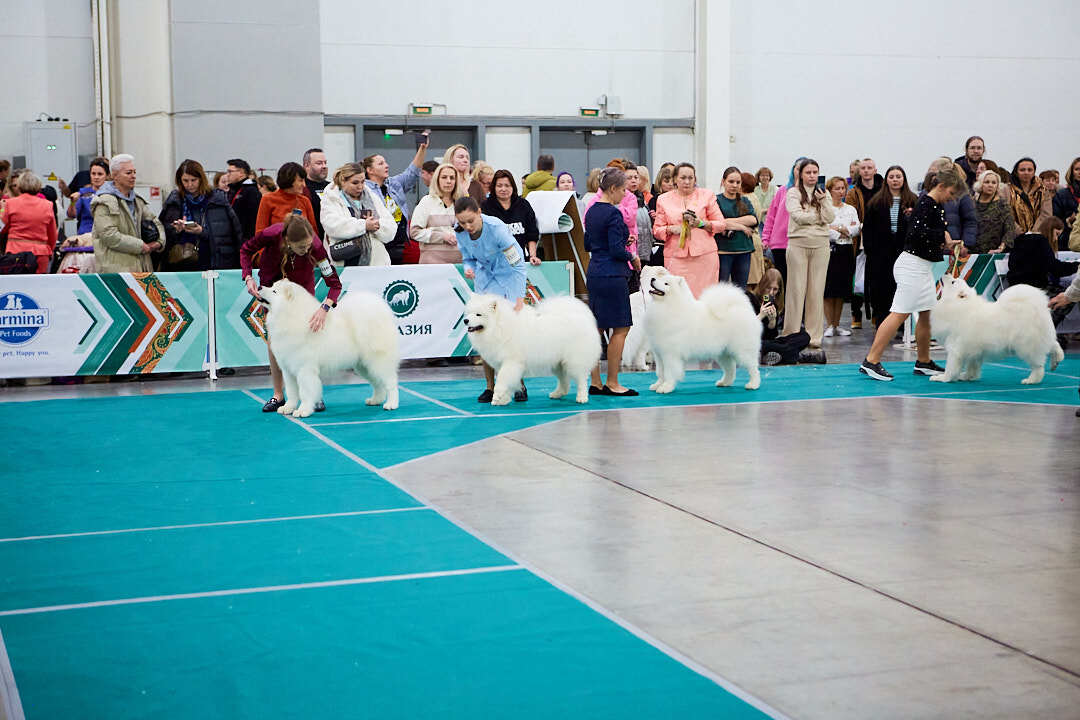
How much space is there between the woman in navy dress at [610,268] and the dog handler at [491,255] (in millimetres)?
718

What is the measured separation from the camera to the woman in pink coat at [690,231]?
1141cm

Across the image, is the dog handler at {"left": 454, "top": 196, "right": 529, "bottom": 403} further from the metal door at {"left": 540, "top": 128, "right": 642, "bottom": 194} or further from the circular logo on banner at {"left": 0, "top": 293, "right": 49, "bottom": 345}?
the metal door at {"left": 540, "top": 128, "right": 642, "bottom": 194}

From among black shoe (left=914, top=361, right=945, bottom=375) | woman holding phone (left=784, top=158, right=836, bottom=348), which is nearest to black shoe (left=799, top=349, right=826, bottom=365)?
woman holding phone (left=784, top=158, right=836, bottom=348)

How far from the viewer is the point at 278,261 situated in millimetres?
8562

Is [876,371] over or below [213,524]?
over

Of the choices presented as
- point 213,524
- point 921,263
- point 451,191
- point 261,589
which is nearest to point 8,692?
point 261,589

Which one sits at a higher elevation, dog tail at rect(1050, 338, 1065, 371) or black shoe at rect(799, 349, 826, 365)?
dog tail at rect(1050, 338, 1065, 371)

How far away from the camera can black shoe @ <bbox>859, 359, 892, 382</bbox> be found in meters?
10.4

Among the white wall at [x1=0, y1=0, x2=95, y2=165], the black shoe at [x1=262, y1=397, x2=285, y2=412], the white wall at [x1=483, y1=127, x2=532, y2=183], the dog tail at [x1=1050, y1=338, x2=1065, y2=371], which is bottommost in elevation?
the black shoe at [x1=262, y1=397, x2=285, y2=412]

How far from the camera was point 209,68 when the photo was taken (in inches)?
674

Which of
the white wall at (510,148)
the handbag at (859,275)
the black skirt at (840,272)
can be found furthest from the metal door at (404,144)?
the black skirt at (840,272)

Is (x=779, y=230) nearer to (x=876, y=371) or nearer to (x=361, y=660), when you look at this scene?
(x=876, y=371)

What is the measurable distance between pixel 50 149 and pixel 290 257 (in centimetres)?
1010

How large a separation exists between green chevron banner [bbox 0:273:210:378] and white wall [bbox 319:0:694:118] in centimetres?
848
